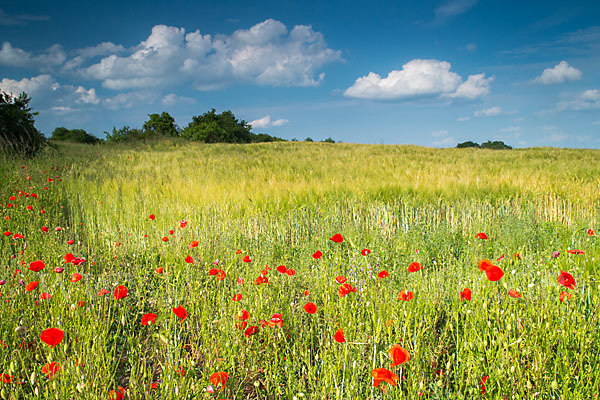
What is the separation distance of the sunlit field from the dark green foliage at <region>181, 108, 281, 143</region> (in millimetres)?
30002

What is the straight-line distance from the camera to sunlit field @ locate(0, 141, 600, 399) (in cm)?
173

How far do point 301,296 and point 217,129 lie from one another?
35.1 m

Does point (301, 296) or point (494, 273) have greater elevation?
point (494, 273)

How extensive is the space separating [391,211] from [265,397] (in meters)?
3.59

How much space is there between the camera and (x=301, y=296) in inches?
105

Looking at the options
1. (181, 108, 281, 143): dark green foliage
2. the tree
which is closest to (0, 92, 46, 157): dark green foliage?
(181, 108, 281, 143): dark green foliage

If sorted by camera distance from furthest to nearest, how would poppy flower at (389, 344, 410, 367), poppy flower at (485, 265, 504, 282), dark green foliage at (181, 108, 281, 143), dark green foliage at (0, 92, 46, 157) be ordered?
dark green foliage at (181, 108, 281, 143)
dark green foliage at (0, 92, 46, 157)
poppy flower at (485, 265, 504, 282)
poppy flower at (389, 344, 410, 367)

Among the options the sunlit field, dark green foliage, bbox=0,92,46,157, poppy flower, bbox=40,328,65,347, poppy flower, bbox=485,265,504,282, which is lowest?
A: the sunlit field

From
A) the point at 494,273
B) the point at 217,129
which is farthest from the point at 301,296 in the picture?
the point at 217,129

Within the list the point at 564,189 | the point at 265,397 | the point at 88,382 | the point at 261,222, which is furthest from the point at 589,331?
the point at 564,189

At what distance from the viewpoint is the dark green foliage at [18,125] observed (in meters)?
11.1

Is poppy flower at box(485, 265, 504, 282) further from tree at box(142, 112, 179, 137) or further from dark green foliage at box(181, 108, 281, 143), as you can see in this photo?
tree at box(142, 112, 179, 137)

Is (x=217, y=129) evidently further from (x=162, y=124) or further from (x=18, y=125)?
(x=18, y=125)

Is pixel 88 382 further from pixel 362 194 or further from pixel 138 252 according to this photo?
pixel 362 194
